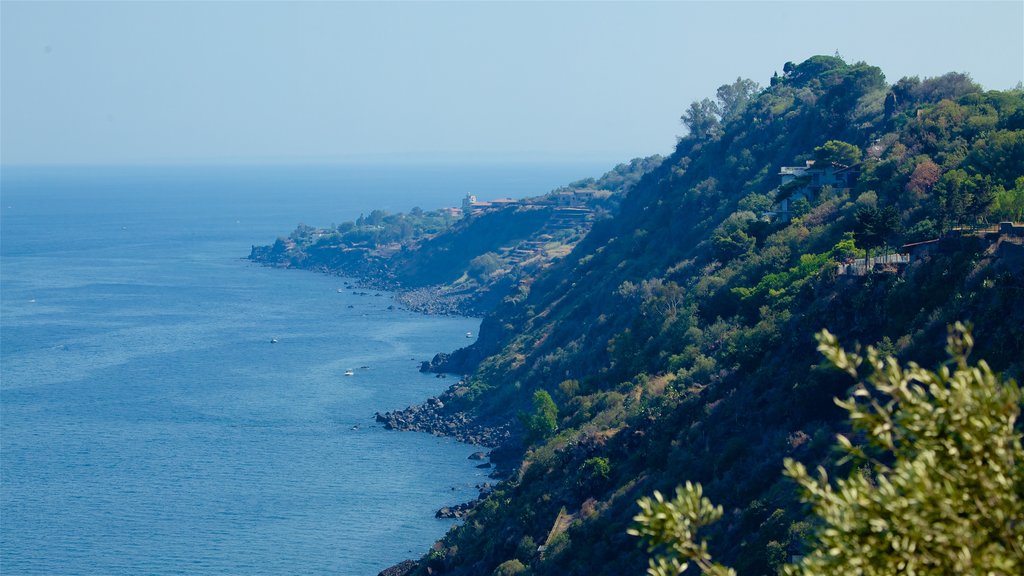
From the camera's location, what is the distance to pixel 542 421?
223 ft

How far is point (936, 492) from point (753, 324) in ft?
152

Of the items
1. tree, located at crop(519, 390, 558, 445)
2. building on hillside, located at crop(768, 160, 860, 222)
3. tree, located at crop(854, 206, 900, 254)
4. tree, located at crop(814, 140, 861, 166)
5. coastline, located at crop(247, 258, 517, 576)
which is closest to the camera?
tree, located at crop(854, 206, 900, 254)

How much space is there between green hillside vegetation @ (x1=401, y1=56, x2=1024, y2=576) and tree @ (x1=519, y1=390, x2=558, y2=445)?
11.6 inches

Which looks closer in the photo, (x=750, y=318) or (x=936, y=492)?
(x=936, y=492)

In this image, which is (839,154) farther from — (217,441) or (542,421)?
(217,441)

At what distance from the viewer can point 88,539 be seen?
6462 centimetres

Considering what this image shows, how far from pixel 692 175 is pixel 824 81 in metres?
15.0

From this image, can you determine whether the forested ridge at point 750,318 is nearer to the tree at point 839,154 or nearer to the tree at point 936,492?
the tree at point 839,154

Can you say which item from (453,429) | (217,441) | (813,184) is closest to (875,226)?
(813,184)

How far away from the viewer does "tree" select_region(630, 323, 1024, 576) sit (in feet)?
38.5

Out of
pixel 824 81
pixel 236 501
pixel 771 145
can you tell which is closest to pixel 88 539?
pixel 236 501

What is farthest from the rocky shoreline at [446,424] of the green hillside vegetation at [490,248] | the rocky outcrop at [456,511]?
the green hillside vegetation at [490,248]

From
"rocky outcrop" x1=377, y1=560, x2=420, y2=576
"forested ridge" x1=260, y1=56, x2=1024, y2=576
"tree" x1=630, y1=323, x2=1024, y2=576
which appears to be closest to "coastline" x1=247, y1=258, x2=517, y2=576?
"rocky outcrop" x1=377, y1=560, x2=420, y2=576

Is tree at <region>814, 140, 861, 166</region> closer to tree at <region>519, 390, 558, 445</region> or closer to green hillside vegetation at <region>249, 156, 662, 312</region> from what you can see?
tree at <region>519, 390, 558, 445</region>
